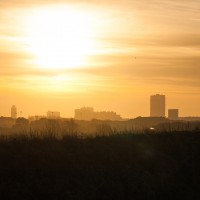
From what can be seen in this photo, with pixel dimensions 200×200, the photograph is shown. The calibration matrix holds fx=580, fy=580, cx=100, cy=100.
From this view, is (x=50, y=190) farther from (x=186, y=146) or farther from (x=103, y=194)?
(x=186, y=146)

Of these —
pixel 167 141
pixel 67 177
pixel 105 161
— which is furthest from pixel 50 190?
pixel 167 141

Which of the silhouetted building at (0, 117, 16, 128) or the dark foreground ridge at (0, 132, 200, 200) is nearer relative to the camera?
the dark foreground ridge at (0, 132, 200, 200)

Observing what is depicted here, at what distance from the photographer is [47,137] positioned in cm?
2764

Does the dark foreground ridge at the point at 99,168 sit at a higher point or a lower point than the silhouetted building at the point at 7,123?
lower

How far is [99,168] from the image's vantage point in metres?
25.4

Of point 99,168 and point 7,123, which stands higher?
point 7,123

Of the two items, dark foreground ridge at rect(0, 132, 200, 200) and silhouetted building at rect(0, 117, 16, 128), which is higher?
silhouetted building at rect(0, 117, 16, 128)

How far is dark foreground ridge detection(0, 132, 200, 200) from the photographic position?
76.2 ft

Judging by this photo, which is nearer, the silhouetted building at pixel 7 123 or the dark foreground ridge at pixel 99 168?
the dark foreground ridge at pixel 99 168

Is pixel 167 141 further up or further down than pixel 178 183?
further up

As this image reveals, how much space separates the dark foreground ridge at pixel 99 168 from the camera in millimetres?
23219

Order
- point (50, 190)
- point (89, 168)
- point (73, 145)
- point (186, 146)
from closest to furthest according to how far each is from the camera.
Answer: point (50, 190) → point (89, 168) → point (73, 145) → point (186, 146)

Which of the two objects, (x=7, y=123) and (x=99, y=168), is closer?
(x=99, y=168)

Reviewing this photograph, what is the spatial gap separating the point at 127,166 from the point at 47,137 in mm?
4217
